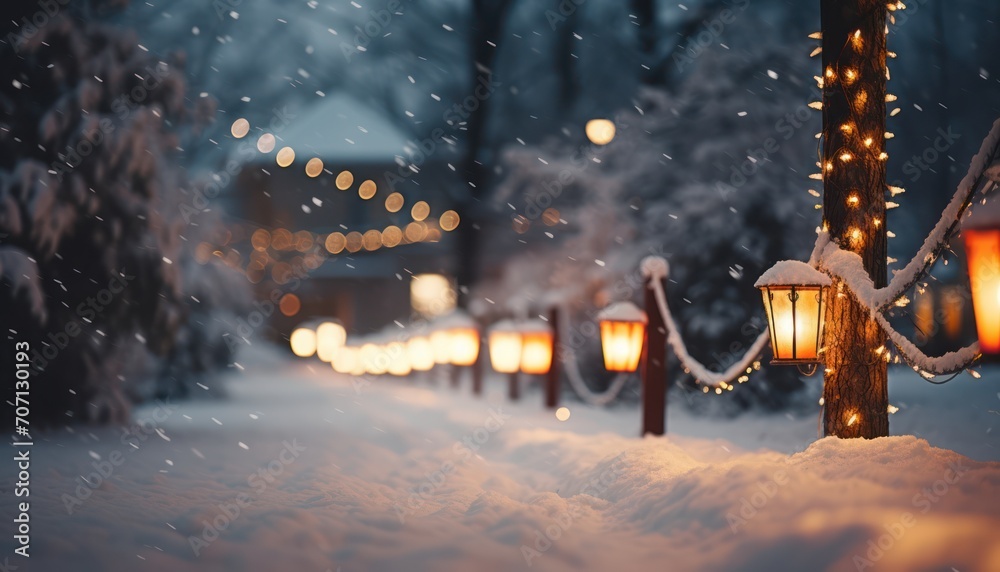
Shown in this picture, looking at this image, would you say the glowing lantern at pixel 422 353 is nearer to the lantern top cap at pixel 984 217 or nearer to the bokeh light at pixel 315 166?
the lantern top cap at pixel 984 217

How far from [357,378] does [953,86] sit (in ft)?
71.5

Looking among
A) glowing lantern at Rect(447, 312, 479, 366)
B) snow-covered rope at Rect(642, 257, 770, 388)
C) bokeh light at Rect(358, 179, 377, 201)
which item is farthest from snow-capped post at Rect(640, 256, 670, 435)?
bokeh light at Rect(358, 179, 377, 201)

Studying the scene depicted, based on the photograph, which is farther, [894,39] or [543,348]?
[894,39]

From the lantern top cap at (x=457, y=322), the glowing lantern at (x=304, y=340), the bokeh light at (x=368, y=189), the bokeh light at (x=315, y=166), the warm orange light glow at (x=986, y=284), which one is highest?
the bokeh light at (x=315, y=166)

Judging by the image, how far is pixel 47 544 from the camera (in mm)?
5270

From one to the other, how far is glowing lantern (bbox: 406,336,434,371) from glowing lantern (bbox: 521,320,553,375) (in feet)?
25.4

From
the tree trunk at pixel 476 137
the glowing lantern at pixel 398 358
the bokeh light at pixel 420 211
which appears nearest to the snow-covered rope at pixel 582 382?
the tree trunk at pixel 476 137

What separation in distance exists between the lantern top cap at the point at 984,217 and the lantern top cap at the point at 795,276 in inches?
75.0

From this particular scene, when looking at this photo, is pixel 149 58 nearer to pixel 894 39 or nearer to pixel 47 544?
pixel 47 544

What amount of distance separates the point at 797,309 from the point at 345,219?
139ft

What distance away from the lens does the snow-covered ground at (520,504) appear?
5078mm

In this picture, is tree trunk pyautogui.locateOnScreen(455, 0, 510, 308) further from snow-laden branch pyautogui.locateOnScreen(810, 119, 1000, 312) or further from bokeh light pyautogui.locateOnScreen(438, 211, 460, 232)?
snow-laden branch pyautogui.locateOnScreen(810, 119, 1000, 312)

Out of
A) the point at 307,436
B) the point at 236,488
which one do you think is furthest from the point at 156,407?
the point at 236,488

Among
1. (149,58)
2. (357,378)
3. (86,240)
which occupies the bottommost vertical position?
(357,378)
